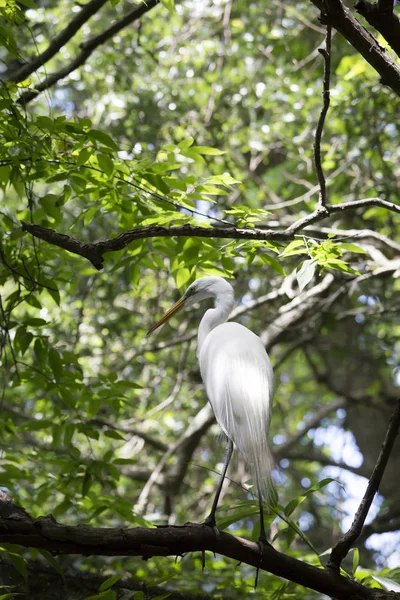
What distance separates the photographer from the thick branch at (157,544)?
1.60 m

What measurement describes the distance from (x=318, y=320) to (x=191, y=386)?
4.89ft

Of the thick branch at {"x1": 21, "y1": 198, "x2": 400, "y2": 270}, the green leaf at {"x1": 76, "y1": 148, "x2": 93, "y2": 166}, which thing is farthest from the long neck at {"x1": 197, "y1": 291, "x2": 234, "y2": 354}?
the green leaf at {"x1": 76, "y1": 148, "x2": 93, "y2": 166}

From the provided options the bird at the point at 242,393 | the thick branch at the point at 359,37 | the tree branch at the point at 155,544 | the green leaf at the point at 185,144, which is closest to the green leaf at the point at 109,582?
the tree branch at the point at 155,544

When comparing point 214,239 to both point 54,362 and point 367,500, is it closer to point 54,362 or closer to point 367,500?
point 54,362

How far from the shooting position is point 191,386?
5.95 metres

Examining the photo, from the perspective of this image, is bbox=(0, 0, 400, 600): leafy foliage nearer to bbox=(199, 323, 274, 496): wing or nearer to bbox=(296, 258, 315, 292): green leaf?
bbox=(199, 323, 274, 496): wing

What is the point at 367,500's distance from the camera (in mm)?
1842

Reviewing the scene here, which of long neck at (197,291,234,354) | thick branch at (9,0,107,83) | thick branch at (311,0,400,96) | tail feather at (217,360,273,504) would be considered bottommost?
tail feather at (217,360,273,504)

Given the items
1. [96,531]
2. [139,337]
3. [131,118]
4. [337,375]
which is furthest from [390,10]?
[337,375]

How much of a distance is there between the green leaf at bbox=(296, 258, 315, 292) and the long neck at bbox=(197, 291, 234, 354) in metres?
0.84

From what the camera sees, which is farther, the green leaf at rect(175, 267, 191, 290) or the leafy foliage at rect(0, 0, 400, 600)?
the leafy foliage at rect(0, 0, 400, 600)

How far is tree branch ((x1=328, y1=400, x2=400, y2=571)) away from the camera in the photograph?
71.1 inches

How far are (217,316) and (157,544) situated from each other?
1.20 metres

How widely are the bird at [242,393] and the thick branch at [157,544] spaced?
0.16 m
